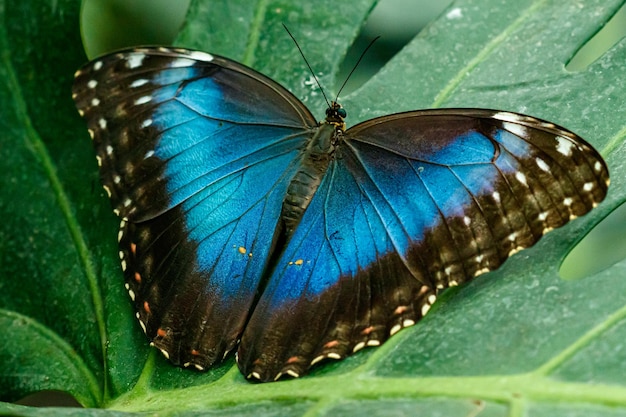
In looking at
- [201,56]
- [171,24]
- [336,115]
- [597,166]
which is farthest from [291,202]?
[171,24]

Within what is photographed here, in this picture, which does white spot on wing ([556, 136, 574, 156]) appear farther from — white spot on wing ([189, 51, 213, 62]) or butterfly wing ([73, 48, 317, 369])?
white spot on wing ([189, 51, 213, 62])

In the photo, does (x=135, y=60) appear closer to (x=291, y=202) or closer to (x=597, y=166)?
(x=291, y=202)

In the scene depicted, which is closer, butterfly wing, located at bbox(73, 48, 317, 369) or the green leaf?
the green leaf

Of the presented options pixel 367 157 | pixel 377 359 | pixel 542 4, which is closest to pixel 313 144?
pixel 367 157

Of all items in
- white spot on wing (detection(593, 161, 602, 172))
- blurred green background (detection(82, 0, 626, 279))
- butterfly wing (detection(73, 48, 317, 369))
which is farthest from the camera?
blurred green background (detection(82, 0, 626, 279))

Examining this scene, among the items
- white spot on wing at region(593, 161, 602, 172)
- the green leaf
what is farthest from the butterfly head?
white spot on wing at region(593, 161, 602, 172)

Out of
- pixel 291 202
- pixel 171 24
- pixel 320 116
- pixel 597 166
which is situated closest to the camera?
pixel 597 166
